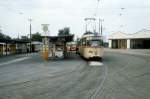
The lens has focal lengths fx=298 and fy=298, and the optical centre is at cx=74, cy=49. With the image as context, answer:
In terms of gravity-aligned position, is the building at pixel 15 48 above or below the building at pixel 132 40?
below

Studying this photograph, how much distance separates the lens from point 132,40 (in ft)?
355

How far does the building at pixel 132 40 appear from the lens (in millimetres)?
101738

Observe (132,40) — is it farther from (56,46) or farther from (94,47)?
(94,47)

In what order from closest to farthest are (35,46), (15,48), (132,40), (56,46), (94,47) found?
(94,47), (56,46), (15,48), (35,46), (132,40)

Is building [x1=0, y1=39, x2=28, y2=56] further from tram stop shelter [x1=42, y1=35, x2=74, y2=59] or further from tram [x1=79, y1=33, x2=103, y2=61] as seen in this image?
tram [x1=79, y1=33, x2=103, y2=61]

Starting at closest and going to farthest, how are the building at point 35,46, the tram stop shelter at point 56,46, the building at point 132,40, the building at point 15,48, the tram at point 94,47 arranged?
the tram at point 94,47
the tram stop shelter at point 56,46
the building at point 15,48
the building at point 35,46
the building at point 132,40

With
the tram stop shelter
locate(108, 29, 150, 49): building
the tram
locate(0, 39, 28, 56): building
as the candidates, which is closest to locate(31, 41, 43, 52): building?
locate(0, 39, 28, 56): building

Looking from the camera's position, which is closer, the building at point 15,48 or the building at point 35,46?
the building at point 15,48

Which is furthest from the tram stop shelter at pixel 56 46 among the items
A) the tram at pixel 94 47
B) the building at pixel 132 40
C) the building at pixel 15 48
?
the building at pixel 132 40

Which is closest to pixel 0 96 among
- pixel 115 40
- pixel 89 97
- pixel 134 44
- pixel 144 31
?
pixel 89 97

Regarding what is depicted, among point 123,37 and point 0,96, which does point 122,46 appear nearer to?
point 123,37

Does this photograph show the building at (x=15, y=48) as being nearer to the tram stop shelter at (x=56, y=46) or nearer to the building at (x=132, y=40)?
the tram stop shelter at (x=56, y=46)

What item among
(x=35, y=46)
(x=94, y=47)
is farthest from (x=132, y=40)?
(x=94, y=47)

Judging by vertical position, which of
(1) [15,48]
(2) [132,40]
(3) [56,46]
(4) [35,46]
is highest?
(2) [132,40]
